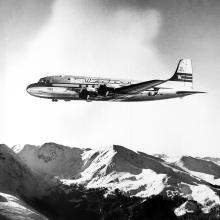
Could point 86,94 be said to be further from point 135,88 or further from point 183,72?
A: point 183,72

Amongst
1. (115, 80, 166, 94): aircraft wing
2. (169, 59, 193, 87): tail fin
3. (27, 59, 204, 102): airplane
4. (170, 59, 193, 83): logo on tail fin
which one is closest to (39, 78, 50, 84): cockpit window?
(27, 59, 204, 102): airplane

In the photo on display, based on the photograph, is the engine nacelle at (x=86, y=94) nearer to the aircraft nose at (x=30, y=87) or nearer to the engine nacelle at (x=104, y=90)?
the engine nacelle at (x=104, y=90)

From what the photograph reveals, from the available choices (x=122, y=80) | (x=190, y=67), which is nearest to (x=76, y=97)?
(x=122, y=80)

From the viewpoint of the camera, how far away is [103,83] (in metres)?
85.0

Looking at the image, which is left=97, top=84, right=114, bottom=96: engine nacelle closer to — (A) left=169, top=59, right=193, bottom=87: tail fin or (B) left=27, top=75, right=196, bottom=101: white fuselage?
(B) left=27, top=75, right=196, bottom=101: white fuselage

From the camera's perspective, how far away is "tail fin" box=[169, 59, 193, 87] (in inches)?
3986

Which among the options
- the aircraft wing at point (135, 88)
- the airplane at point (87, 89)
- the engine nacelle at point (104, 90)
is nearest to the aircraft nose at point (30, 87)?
the airplane at point (87, 89)

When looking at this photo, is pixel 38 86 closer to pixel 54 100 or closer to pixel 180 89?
pixel 54 100

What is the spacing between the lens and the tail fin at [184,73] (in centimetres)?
10125

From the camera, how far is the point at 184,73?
103 m

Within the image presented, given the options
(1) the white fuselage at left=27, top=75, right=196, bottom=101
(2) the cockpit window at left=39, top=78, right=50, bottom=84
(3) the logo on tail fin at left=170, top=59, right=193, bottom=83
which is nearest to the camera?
(1) the white fuselage at left=27, top=75, right=196, bottom=101

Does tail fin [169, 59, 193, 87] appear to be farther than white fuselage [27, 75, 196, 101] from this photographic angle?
Yes

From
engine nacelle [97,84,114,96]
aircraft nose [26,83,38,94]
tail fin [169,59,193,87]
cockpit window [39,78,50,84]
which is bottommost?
engine nacelle [97,84,114,96]

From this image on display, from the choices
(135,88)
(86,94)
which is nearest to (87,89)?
(86,94)
